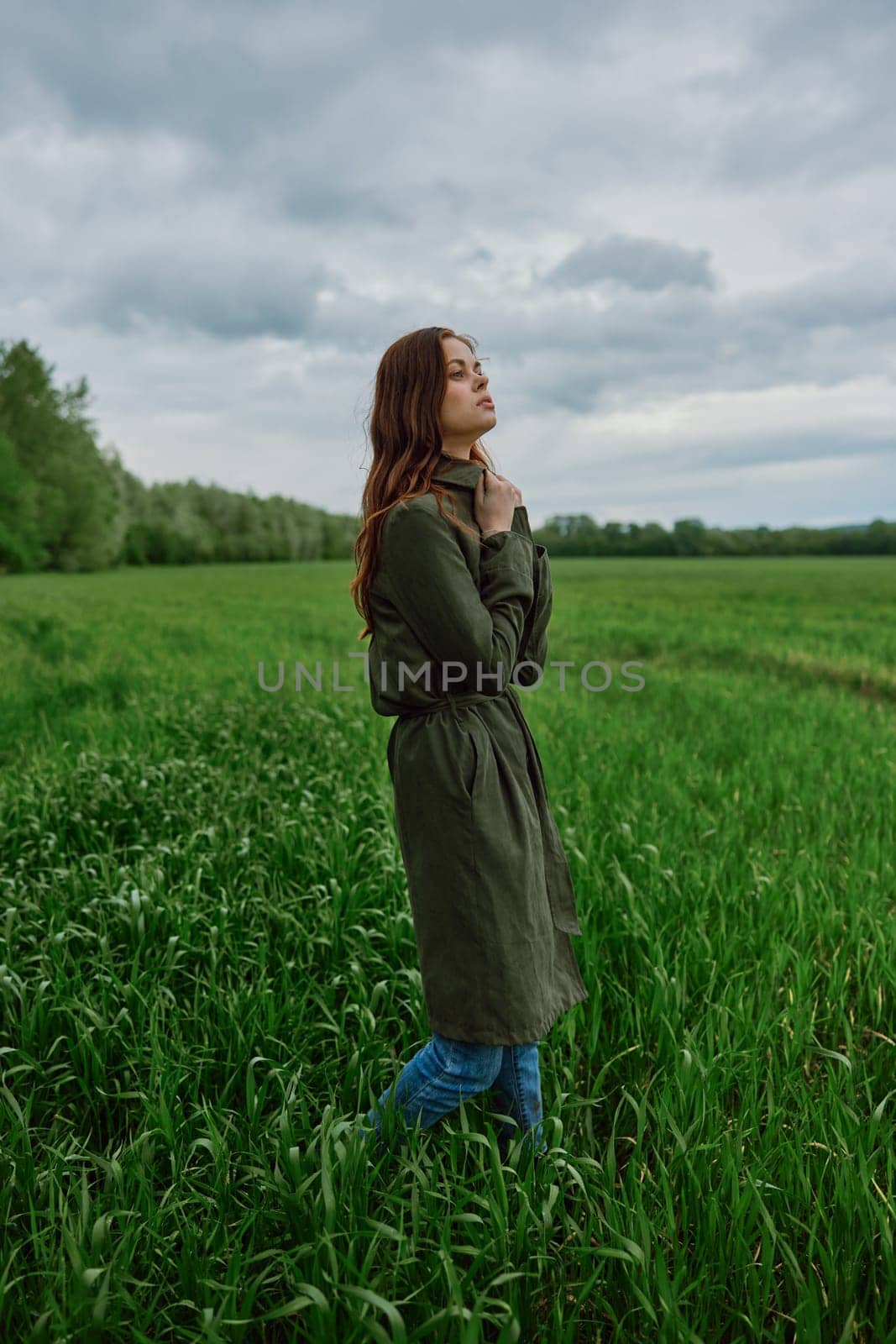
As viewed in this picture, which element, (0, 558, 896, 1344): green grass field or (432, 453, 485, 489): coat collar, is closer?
(0, 558, 896, 1344): green grass field

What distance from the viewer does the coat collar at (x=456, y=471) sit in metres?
2.00

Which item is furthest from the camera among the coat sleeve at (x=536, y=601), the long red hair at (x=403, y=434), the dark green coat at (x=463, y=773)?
the coat sleeve at (x=536, y=601)

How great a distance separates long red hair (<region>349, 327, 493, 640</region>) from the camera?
1.97 m

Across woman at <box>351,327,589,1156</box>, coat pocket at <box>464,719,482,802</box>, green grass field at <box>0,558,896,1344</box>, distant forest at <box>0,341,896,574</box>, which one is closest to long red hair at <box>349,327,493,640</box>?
woman at <box>351,327,589,1156</box>

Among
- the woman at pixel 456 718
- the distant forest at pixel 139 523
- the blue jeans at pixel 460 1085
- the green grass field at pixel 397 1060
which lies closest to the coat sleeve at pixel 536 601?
the woman at pixel 456 718

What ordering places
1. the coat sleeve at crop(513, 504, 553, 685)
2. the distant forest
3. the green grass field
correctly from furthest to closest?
1. the distant forest
2. the coat sleeve at crop(513, 504, 553, 685)
3. the green grass field

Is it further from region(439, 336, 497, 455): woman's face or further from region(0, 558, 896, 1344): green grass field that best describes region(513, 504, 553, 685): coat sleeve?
region(0, 558, 896, 1344): green grass field

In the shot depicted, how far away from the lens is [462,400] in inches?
77.9

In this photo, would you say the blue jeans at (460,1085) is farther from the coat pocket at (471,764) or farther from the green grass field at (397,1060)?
the coat pocket at (471,764)

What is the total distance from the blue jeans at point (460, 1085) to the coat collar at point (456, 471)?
52.2 inches

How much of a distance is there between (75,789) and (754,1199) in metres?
3.94

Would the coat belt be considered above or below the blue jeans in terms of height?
above

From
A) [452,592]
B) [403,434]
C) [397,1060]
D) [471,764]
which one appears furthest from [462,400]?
[397,1060]

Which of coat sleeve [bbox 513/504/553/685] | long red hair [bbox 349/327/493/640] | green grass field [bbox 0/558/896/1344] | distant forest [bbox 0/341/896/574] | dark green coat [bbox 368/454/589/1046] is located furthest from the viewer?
distant forest [bbox 0/341/896/574]
